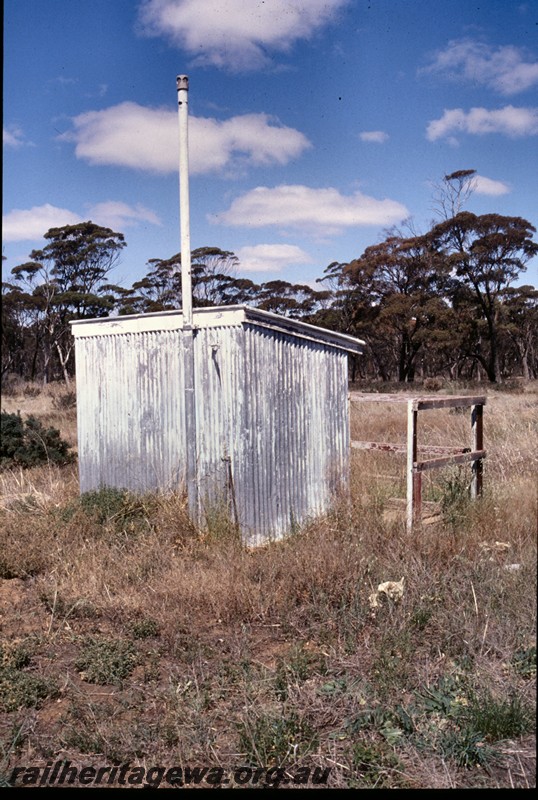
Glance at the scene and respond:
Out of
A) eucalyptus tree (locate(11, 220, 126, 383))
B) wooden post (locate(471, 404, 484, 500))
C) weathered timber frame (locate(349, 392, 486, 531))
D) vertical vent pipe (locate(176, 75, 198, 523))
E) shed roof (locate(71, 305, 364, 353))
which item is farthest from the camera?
eucalyptus tree (locate(11, 220, 126, 383))

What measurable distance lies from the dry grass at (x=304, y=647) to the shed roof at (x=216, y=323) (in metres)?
2.18

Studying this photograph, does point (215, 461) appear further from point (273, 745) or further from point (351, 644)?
point (273, 745)

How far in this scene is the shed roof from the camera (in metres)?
6.98

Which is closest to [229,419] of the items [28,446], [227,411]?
[227,411]

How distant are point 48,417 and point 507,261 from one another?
16.3 metres

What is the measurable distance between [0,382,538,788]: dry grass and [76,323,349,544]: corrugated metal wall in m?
0.83

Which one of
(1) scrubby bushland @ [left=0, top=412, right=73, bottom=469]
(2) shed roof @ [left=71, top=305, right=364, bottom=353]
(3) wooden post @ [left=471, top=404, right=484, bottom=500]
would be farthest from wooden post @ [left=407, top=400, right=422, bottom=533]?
(1) scrubby bushland @ [left=0, top=412, right=73, bottom=469]

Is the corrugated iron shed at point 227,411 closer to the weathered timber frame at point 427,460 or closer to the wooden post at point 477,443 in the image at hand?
the weathered timber frame at point 427,460

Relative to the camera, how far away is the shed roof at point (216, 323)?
6.98 metres

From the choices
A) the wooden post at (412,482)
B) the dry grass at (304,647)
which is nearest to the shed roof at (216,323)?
the wooden post at (412,482)

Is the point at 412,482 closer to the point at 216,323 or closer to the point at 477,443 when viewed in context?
the point at 477,443

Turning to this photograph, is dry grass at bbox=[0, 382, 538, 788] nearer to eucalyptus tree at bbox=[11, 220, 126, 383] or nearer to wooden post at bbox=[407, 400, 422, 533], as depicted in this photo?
wooden post at bbox=[407, 400, 422, 533]

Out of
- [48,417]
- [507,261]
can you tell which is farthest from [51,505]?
[507,261]

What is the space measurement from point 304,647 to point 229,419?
2980 millimetres
